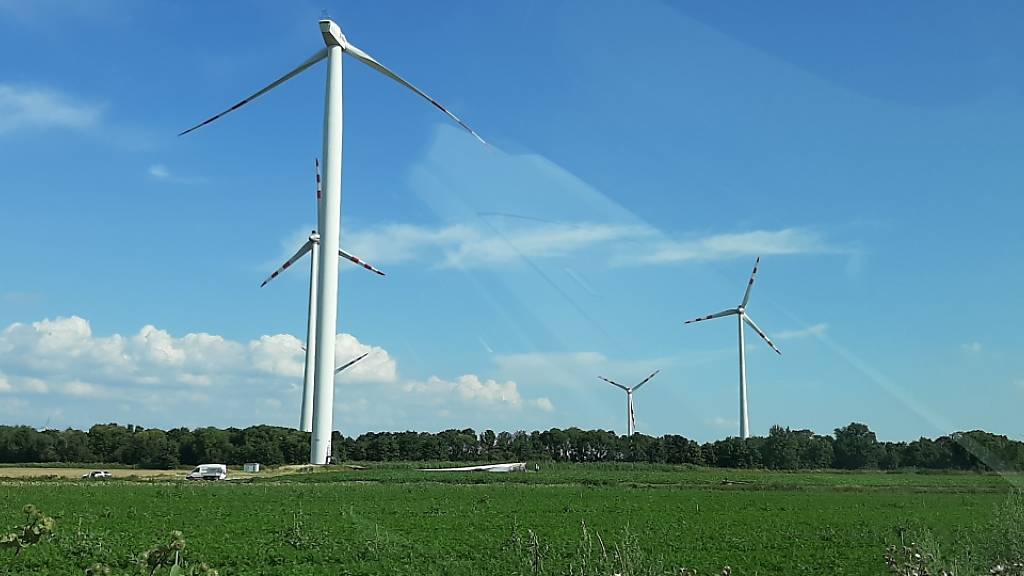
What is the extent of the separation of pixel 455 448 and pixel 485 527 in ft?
402

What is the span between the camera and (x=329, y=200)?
73.4 metres

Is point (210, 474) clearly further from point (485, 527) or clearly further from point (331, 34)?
point (485, 527)

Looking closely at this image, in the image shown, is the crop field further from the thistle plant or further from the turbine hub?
the turbine hub

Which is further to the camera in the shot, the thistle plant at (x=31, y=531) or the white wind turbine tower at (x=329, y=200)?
the white wind turbine tower at (x=329, y=200)

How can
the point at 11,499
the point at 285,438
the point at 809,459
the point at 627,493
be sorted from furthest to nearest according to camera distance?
the point at 809,459 → the point at 285,438 → the point at 627,493 → the point at 11,499

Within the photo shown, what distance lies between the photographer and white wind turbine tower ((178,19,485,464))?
7306cm

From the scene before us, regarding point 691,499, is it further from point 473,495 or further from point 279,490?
point 279,490

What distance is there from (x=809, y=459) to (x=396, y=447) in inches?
2519

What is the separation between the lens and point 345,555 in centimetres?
2764

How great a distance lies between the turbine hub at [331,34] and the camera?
74188 mm

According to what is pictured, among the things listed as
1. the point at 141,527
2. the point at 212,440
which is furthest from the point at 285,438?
the point at 141,527

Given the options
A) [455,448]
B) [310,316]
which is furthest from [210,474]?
[455,448]

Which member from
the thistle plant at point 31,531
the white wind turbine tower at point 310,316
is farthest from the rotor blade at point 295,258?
the thistle plant at point 31,531

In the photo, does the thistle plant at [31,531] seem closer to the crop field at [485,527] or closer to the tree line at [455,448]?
the crop field at [485,527]
